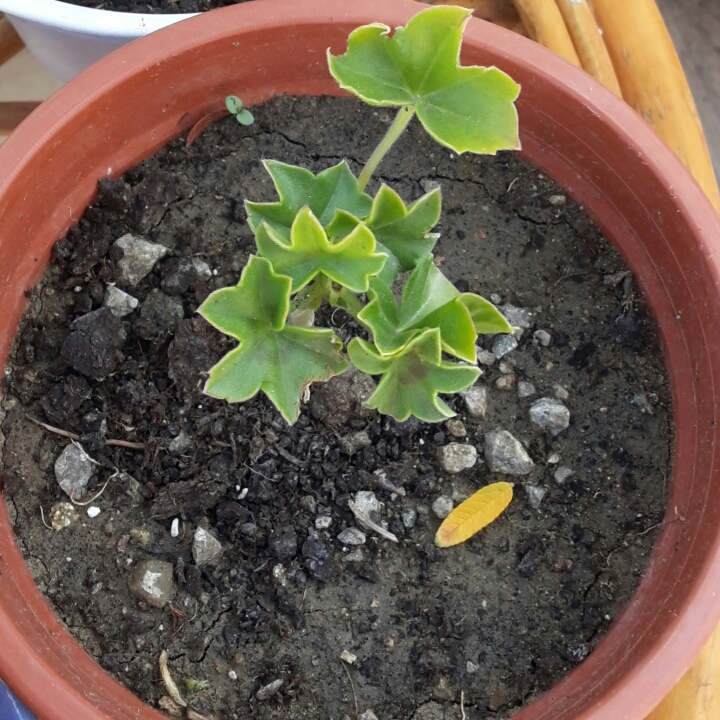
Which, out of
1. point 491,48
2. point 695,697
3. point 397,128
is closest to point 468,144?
point 397,128

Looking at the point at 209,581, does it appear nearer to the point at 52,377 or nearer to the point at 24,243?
the point at 52,377

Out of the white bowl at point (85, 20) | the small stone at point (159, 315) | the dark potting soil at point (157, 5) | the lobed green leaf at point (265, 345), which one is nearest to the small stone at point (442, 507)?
the lobed green leaf at point (265, 345)

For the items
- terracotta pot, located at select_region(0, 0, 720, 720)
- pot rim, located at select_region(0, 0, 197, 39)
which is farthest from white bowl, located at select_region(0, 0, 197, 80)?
terracotta pot, located at select_region(0, 0, 720, 720)

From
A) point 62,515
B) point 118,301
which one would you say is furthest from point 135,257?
point 62,515

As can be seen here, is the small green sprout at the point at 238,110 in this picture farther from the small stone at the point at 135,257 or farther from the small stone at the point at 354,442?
the small stone at the point at 354,442

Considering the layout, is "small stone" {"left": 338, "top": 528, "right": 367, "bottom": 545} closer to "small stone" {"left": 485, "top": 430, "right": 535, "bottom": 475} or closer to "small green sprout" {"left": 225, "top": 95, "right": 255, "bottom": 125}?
"small stone" {"left": 485, "top": 430, "right": 535, "bottom": 475}

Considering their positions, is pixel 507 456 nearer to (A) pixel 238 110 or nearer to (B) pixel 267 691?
(B) pixel 267 691

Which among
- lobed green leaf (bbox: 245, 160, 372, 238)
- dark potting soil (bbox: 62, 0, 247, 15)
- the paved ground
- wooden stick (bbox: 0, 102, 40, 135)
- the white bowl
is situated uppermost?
the white bowl
